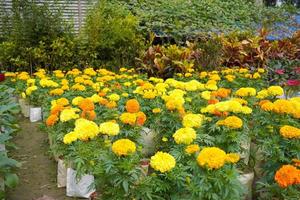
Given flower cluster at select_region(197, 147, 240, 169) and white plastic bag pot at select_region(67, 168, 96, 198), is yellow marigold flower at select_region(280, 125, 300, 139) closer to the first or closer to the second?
flower cluster at select_region(197, 147, 240, 169)

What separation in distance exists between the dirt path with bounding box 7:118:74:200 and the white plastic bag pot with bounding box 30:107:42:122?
74 mm

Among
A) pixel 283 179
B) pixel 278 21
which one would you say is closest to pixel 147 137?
pixel 283 179

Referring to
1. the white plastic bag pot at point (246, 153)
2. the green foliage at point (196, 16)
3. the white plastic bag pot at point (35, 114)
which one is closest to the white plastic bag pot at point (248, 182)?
the white plastic bag pot at point (246, 153)

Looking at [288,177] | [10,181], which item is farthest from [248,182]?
[10,181]

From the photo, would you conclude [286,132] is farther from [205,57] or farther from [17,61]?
[17,61]

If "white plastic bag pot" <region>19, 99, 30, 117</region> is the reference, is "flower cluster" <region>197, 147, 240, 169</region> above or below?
above

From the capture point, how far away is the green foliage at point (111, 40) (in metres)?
8.19

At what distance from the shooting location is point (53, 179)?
12.4ft

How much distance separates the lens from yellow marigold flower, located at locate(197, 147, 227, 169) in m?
Result: 2.21

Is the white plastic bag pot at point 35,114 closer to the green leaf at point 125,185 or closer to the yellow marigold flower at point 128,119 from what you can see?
the yellow marigold flower at point 128,119

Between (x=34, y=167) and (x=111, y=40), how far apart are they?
447 cm

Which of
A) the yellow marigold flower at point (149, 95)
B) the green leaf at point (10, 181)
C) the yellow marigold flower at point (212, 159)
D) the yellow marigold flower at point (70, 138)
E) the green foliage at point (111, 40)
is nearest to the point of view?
the yellow marigold flower at point (212, 159)

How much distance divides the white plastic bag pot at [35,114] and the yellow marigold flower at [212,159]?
11.4 ft

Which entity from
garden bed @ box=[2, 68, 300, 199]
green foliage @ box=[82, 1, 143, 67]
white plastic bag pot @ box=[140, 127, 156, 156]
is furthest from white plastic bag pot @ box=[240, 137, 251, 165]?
green foliage @ box=[82, 1, 143, 67]
